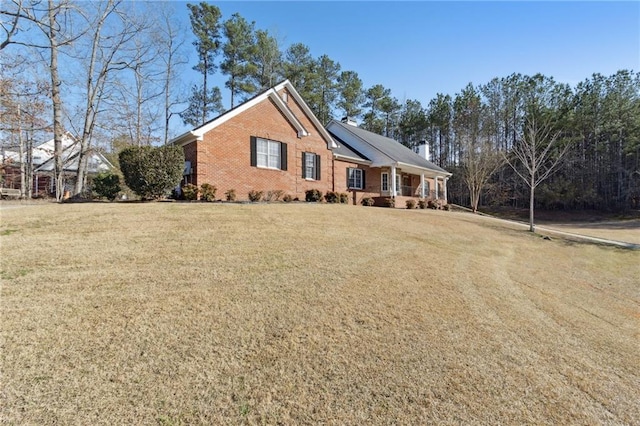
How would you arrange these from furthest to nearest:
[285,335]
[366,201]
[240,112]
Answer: [366,201]
[240,112]
[285,335]

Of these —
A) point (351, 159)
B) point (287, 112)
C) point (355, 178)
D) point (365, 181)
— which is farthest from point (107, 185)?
point (365, 181)

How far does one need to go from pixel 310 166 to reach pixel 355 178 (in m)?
4.69

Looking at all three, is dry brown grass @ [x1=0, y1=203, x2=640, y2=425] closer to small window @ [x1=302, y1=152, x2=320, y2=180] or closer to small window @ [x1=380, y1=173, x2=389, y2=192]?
small window @ [x1=302, y1=152, x2=320, y2=180]

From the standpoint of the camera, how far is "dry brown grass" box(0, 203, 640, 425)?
101 inches

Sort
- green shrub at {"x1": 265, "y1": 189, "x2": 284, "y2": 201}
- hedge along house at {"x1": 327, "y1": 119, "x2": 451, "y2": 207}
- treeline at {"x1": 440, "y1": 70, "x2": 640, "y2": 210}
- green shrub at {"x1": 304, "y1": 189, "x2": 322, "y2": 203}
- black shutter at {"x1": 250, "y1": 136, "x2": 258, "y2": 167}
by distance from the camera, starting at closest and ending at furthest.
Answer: black shutter at {"x1": 250, "y1": 136, "x2": 258, "y2": 167}
green shrub at {"x1": 265, "y1": 189, "x2": 284, "y2": 201}
green shrub at {"x1": 304, "y1": 189, "x2": 322, "y2": 203}
hedge along house at {"x1": 327, "y1": 119, "x2": 451, "y2": 207}
treeline at {"x1": 440, "y1": 70, "x2": 640, "y2": 210}

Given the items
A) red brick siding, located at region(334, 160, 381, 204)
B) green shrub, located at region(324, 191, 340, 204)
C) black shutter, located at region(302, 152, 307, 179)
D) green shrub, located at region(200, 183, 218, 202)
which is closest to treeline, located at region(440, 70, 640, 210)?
red brick siding, located at region(334, 160, 381, 204)

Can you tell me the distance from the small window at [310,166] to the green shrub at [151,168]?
677cm

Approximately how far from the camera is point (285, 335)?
139 inches

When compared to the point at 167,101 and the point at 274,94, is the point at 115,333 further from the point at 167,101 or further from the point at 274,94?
the point at 167,101

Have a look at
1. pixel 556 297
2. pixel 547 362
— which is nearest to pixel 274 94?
pixel 556 297

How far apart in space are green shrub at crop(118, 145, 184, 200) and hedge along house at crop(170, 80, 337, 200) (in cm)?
135

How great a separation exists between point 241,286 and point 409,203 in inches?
729

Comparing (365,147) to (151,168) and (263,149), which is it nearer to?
(263,149)

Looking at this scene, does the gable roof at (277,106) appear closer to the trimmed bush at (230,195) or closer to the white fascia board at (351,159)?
the white fascia board at (351,159)
